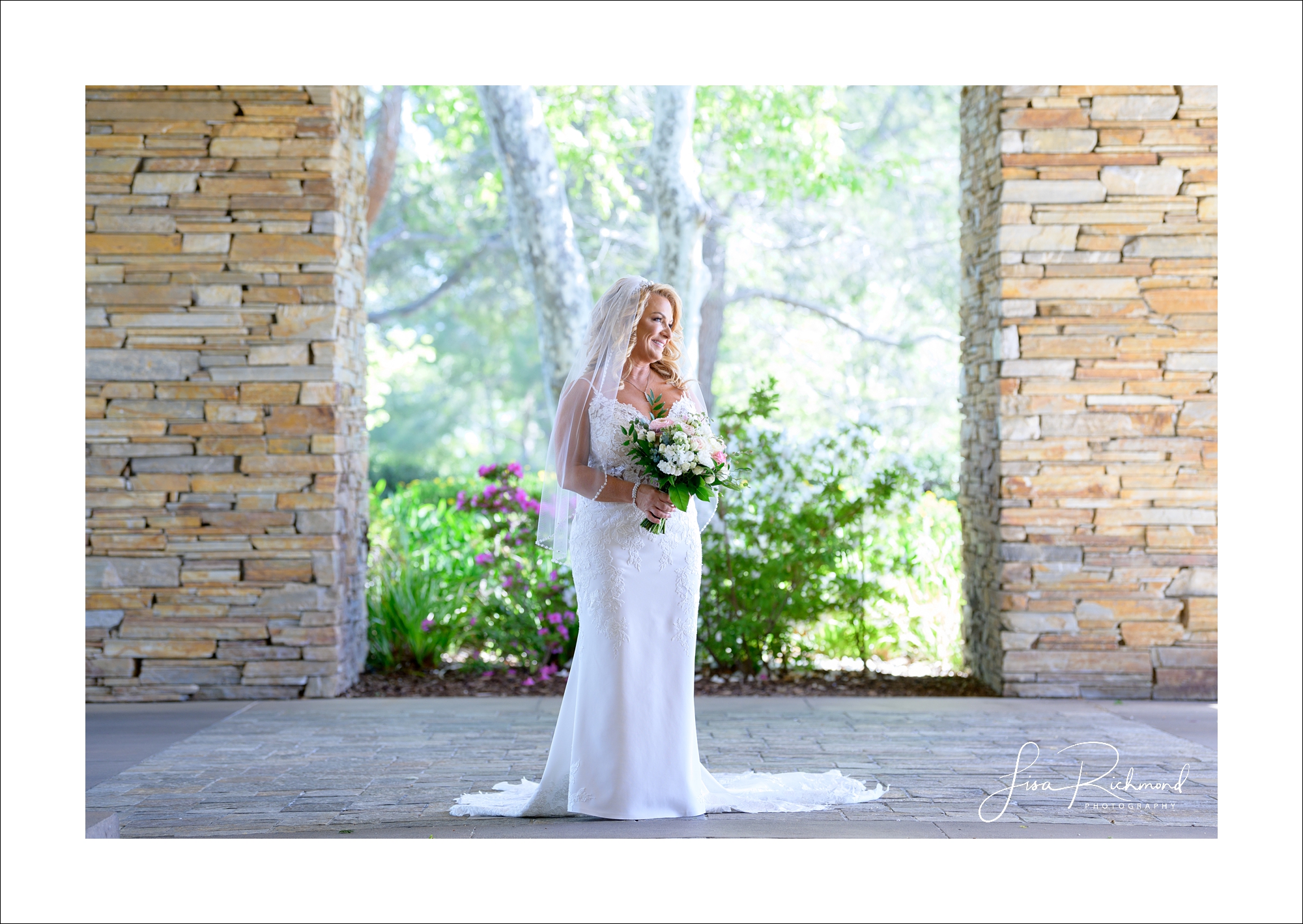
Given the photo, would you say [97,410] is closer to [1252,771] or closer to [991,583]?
[991,583]

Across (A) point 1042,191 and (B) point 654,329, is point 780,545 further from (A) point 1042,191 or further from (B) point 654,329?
(B) point 654,329

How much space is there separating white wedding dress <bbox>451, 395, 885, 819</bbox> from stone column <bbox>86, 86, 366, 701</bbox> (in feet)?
8.49

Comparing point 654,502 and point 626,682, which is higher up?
point 654,502

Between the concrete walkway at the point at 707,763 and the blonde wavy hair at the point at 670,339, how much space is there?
154cm

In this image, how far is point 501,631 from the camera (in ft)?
21.9

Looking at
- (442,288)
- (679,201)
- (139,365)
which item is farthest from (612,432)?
(442,288)

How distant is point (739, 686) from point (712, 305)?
25.2 ft

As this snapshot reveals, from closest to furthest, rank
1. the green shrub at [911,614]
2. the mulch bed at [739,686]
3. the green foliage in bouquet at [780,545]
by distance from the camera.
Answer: the mulch bed at [739,686]
the green foliage in bouquet at [780,545]
the green shrub at [911,614]

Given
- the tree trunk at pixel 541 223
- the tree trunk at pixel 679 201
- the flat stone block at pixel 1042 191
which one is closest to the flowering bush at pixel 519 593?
the tree trunk at pixel 541 223

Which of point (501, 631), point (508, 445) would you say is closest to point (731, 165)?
point (501, 631)

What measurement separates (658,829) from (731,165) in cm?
886

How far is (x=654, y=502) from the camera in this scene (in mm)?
3697

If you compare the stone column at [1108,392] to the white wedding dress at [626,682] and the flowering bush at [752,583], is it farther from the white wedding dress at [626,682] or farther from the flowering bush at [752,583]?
the white wedding dress at [626,682]

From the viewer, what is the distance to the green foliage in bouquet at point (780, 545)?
646cm
